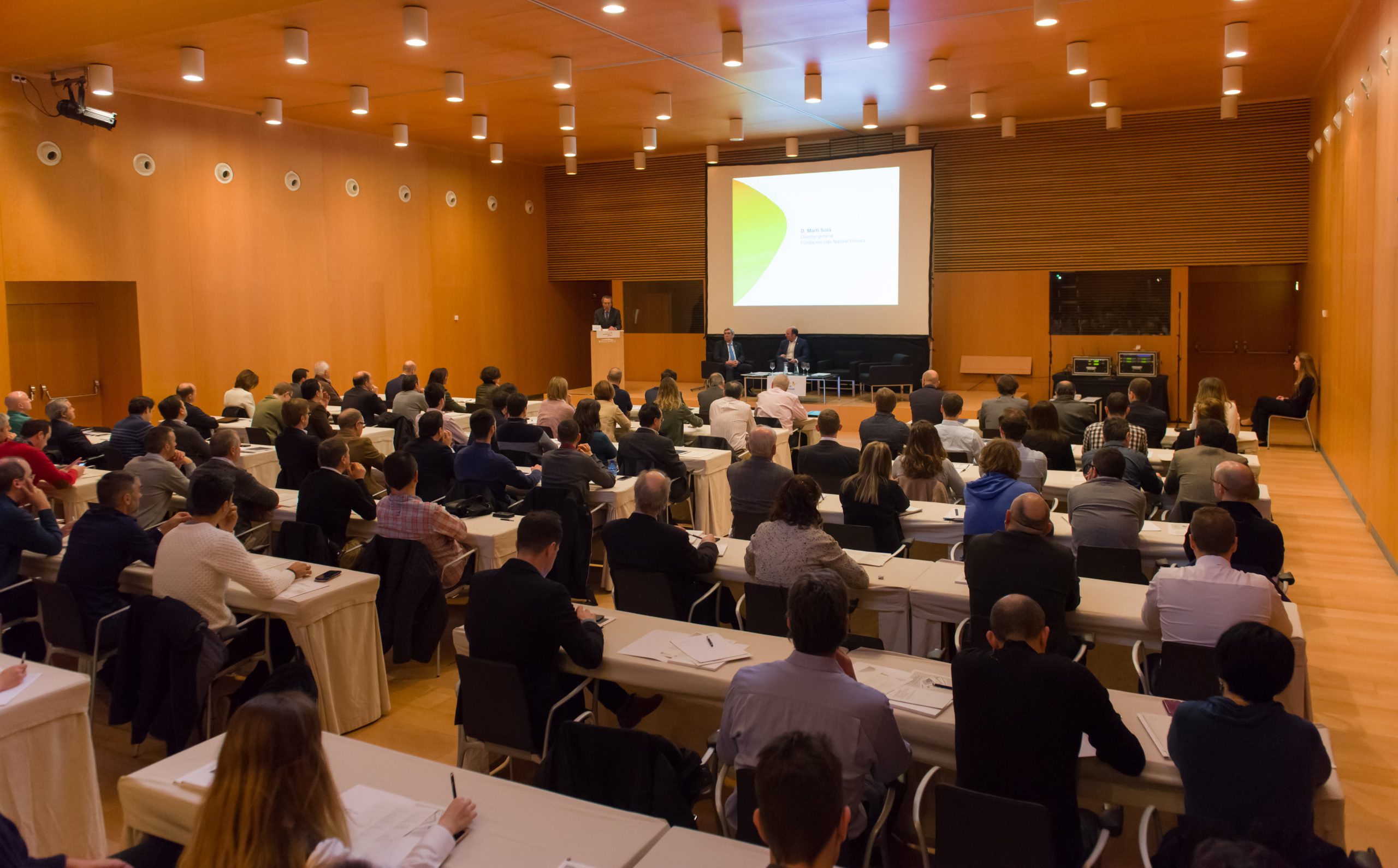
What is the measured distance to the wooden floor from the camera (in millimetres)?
4102

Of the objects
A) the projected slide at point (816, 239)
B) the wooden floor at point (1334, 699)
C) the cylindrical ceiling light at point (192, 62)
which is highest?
the cylindrical ceiling light at point (192, 62)

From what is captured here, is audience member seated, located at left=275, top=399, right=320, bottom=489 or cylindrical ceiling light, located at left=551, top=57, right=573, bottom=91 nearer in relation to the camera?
audience member seated, located at left=275, top=399, right=320, bottom=489

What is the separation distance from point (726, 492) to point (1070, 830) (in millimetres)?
5903

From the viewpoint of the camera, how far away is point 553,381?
945cm

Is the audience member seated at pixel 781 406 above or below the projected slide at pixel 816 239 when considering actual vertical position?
below

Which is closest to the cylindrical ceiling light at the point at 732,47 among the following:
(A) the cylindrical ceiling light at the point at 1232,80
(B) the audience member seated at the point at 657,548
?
(A) the cylindrical ceiling light at the point at 1232,80

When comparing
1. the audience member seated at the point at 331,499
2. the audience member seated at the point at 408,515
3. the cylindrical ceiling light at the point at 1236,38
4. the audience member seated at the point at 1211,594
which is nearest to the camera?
the audience member seated at the point at 1211,594

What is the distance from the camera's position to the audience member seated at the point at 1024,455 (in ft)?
21.4

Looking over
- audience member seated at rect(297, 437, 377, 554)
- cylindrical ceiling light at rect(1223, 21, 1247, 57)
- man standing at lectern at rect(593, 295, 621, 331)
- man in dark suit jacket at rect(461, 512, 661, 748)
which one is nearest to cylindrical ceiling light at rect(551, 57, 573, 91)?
man standing at lectern at rect(593, 295, 621, 331)

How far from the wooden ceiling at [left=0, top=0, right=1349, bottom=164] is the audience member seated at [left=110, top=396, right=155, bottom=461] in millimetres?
3222

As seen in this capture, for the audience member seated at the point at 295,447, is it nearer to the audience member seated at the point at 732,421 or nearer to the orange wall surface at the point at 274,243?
the audience member seated at the point at 732,421

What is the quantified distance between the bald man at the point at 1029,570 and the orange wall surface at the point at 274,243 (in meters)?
11.0

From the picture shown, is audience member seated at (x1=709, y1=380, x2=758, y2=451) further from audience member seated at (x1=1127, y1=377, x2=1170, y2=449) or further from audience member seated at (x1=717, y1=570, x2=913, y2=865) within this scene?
audience member seated at (x1=717, y1=570, x2=913, y2=865)

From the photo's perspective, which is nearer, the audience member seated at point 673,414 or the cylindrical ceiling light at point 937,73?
the audience member seated at point 673,414
